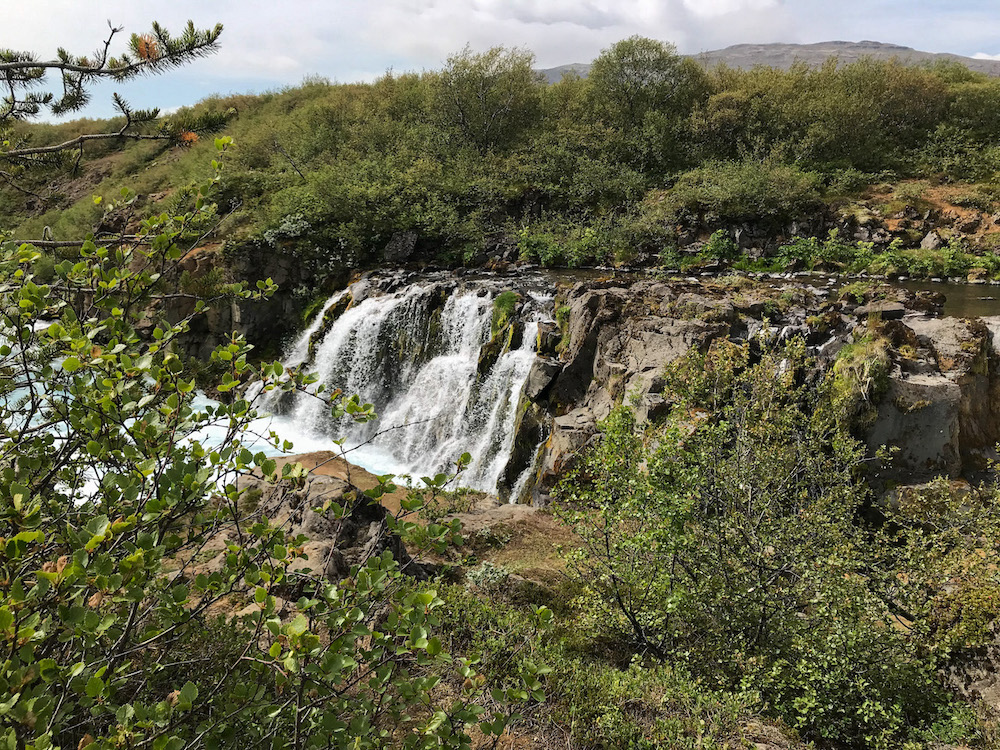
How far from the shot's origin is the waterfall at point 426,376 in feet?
44.6

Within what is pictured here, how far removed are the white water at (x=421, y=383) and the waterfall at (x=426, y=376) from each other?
0.03 m

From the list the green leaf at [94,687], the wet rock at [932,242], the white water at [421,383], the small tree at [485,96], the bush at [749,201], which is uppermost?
the small tree at [485,96]

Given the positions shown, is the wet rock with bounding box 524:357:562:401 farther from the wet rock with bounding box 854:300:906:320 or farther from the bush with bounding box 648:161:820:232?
the bush with bounding box 648:161:820:232

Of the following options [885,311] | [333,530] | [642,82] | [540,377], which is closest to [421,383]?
[540,377]

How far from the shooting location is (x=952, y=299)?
1611cm

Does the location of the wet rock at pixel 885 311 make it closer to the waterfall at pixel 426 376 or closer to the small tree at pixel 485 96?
the waterfall at pixel 426 376

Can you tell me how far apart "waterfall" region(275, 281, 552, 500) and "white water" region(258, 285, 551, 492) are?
0.09ft

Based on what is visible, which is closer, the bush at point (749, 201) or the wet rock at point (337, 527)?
the wet rock at point (337, 527)

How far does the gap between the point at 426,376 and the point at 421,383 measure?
240mm

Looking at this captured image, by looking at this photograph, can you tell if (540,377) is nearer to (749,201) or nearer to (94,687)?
(94,687)

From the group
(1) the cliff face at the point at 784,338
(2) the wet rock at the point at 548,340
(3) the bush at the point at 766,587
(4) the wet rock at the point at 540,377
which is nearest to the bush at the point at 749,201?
(1) the cliff face at the point at 784,338

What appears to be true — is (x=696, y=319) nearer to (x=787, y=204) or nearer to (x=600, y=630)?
(x=600, y=630)

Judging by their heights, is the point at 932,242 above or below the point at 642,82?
below

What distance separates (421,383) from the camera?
608 inches
